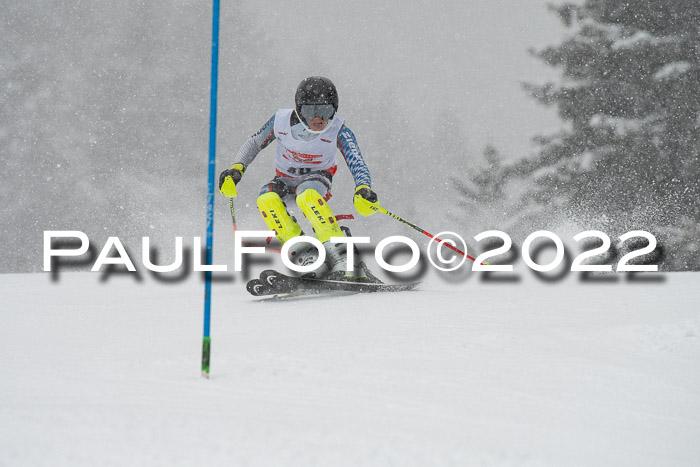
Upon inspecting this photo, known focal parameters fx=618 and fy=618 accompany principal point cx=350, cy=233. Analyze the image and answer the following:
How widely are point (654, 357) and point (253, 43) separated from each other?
90.8 feet

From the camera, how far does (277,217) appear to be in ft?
17.9

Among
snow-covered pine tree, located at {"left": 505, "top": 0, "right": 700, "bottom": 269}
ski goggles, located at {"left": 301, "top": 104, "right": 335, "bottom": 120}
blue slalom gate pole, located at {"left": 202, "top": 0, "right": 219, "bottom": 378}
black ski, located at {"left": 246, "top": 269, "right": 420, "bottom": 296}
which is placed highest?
snow-covered pine tree, located at {"left": 505, "top": 0, "right": 700, "bottom": 269}

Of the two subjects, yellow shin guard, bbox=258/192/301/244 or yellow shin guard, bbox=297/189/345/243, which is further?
yellow shin guard, bbox=258/192/301/244

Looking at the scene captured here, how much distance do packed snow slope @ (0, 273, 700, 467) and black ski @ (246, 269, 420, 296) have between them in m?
0.96

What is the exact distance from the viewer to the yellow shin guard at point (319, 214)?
524 cm

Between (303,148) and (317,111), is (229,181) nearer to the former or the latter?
(303,148)

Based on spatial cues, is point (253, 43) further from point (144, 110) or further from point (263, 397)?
point (263, 397)

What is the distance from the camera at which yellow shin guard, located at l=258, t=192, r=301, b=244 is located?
5.45m

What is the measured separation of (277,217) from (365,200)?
2.59ft

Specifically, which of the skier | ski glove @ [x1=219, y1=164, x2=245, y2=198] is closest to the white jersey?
the skier

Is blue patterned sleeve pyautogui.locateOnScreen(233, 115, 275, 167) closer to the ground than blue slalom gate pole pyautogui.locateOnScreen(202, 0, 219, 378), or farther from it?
farther from it

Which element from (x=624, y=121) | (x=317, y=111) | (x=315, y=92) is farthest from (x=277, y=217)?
(x=624, y=121)

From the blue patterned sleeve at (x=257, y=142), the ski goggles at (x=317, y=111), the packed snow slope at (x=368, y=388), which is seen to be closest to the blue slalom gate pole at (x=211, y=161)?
the packed snow slope at (x=368, y=388)

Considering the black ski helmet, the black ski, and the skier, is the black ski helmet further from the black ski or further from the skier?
the black ski
